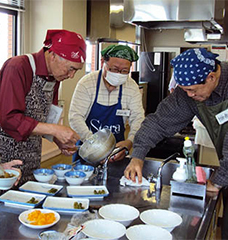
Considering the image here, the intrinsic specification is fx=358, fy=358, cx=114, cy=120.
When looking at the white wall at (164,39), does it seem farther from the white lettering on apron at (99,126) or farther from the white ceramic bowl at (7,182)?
the white ceramic bowl at (7,182)

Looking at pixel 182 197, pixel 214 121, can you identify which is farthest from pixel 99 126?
pixel 182 197

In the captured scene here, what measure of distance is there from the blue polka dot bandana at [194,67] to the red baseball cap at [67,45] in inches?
21.6

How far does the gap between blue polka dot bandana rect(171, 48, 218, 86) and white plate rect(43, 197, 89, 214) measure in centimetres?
80

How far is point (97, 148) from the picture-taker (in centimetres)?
189

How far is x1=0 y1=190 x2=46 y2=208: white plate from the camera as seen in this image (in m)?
1.61

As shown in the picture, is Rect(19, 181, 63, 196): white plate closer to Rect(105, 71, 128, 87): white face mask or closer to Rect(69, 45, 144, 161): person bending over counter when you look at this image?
Rect(69, 45, 144, 161): person bending over counter

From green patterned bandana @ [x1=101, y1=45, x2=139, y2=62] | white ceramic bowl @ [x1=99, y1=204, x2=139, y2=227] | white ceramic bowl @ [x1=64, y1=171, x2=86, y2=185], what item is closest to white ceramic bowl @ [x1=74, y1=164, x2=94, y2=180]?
white ceramic bowl @ [x1=64, y1=171, x2=86, y2=185]

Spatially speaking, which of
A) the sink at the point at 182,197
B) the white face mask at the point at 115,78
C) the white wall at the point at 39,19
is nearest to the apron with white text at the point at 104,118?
the white face mask at the point at 115,78

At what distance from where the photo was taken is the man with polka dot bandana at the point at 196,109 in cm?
189

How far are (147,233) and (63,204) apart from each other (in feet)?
1.46

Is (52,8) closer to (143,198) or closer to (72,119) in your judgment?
(72,119)

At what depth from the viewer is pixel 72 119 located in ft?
8.57

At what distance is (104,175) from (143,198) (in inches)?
11.7

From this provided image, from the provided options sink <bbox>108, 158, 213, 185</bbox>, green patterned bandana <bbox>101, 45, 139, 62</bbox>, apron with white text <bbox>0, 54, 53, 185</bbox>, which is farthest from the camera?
green patterned bandana <bbox>101, 45, 139, 62</bbox>
